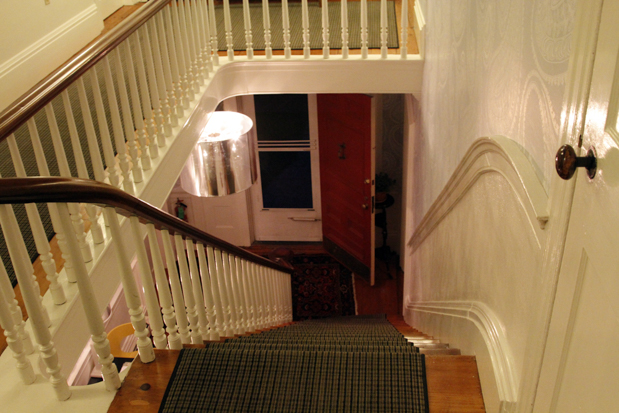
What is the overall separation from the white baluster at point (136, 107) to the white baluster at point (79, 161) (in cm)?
38

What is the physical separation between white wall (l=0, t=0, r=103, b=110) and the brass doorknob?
3.52m

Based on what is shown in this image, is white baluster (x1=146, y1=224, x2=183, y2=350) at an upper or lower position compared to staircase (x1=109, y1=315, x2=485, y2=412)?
upper

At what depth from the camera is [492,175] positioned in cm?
174

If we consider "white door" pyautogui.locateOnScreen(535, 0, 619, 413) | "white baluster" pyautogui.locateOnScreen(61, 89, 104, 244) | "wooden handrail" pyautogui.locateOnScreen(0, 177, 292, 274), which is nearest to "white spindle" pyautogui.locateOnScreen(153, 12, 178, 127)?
"white baluster" pyautogui.locateOnScreen(61, 89, 104, 244)

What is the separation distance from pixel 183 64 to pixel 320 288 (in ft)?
12.5

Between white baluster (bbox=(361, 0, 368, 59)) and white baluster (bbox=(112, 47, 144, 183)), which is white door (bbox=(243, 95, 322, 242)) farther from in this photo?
white baluster (bbox=(112, 47, 144, 183))

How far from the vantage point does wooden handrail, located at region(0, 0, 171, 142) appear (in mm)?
1712

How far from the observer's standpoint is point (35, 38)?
379 cm

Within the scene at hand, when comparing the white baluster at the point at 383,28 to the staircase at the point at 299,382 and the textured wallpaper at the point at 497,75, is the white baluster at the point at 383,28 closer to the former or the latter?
the textured wallpaper at the point at 497,75

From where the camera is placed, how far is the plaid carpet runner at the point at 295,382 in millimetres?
1639

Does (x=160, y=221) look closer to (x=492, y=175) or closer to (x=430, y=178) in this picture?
(x=492, y=175)

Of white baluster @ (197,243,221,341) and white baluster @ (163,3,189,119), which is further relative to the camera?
white baluster @ (163,3,189,119)

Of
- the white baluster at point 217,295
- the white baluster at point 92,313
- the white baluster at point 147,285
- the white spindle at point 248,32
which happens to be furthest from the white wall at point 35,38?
the white baluster at point 92,313

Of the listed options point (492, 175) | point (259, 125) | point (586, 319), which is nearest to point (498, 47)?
point (492, 175)
